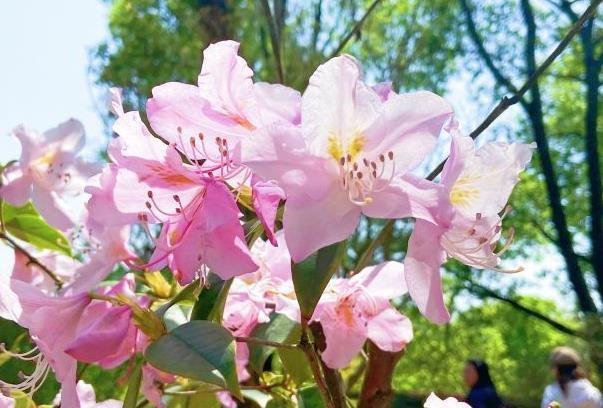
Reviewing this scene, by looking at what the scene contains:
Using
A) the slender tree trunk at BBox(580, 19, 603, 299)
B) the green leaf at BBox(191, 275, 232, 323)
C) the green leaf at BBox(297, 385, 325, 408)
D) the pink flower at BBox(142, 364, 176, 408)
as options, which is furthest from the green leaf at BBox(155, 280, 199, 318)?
the slender tree trunk at BBox(580, 19, 603, 299)

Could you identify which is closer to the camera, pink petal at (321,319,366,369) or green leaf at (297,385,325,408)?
pink petal at (321,319,366,369)

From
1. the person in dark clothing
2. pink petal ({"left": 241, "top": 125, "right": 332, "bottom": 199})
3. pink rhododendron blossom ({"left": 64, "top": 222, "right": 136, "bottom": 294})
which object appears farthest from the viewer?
the person in dark clothing

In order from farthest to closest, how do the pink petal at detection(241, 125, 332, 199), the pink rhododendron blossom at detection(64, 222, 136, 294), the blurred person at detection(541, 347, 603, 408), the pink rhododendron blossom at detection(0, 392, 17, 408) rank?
the blurred person at detection(541, 347, 603, 408) < the pink rhododendron blossom at detection(64, 222, 136, 294) < the pink rhododendron blossom at detection(0, 392, 17, 408) < the pink petal at detection(241, 125, 332, 199)

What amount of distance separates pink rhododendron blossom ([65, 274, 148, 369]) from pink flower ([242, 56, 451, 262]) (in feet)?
0.39

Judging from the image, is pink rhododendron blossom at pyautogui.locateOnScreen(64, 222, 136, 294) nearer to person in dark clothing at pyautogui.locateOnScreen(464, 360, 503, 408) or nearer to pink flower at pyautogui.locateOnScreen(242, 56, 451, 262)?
pink flower at pyautogui.locateOnScreen(242, 56, 451, 262)

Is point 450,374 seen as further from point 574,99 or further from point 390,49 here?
point 390,49

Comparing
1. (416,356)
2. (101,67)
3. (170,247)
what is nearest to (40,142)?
(170,247)

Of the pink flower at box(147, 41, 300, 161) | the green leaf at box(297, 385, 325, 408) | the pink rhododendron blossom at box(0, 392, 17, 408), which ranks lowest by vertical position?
the pink rhododendron blossom at box(0, 392, 17, 408)

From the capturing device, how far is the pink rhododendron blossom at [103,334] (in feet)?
1.61

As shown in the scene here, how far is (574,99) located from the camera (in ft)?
30.0

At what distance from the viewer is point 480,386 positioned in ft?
13.3

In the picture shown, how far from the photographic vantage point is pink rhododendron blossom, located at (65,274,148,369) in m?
0.49

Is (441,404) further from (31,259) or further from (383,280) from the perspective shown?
(31,259)

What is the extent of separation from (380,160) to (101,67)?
760cm
